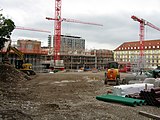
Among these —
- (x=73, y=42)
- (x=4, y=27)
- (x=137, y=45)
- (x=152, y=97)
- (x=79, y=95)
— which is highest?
(x=73, y=42)

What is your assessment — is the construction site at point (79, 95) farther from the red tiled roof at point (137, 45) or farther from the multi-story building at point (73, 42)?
the multi-story building at point (73, 42)

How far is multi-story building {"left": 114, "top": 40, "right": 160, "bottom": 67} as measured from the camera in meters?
105

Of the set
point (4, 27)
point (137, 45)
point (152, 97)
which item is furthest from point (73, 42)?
point (152, 97)

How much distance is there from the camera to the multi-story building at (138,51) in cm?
10462

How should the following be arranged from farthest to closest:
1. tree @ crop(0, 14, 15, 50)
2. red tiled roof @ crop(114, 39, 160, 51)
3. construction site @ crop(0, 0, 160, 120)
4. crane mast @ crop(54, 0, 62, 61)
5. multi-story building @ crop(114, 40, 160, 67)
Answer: red tiled roof @ crop(114, 39, 160, 51), multi-story building @ crop(114, 40, 160, 67), crane mast @ crop(54, 0, 62, 61), tree @ crop(0, 14, 15, 50), construction site @ crop(0, 0, 160, 120)

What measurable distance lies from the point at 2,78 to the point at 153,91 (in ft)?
54.3

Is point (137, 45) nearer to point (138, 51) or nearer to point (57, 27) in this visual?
point (138, 51)

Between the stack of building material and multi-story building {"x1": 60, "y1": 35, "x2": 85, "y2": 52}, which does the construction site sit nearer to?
the stack of building material

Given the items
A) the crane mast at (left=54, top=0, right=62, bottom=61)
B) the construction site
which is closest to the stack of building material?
the construction site

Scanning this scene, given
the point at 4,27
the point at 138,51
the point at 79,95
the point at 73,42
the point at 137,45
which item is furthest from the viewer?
the point at 73,42

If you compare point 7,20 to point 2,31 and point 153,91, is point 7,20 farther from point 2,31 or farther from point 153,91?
point 153,91

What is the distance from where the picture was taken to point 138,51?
360 ft

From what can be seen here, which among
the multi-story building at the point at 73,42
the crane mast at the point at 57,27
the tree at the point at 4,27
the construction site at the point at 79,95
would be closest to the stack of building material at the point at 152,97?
the construction site at the point at 79,95

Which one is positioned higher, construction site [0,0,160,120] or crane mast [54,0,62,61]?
crane mast [54,0,62,61]
